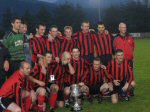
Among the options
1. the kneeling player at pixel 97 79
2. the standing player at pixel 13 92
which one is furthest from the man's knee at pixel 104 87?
the standing player at pixel 13 92

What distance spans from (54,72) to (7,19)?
2006 inches

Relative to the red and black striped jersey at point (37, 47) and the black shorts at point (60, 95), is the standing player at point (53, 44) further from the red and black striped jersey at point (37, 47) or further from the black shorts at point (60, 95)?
the black shorts at point (60, 95)

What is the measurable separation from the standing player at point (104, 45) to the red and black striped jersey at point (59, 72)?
131 centimetres

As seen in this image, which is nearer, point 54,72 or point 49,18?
point 54,72

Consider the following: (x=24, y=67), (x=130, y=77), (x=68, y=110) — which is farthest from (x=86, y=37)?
(x=24, y=67)

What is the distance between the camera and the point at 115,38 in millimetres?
8492

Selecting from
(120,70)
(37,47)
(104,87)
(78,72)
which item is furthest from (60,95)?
(120,70)

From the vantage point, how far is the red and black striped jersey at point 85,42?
28.0 ft

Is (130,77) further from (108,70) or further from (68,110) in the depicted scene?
(68,110)

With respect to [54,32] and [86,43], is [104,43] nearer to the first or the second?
[86,43]

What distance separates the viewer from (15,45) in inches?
295

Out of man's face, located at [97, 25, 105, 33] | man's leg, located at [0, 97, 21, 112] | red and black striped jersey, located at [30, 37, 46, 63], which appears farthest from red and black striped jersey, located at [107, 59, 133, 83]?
man's leg, located at [0, 97, 21, 112]

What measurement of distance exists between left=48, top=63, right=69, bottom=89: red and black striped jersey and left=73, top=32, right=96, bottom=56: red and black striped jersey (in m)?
1.18

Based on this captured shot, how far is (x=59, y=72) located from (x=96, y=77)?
92 centimetres
